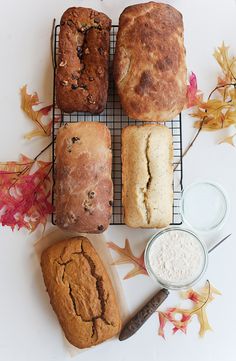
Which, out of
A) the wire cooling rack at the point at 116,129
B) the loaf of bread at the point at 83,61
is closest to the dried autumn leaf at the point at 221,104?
the wire cooling rack at the point at 116,129

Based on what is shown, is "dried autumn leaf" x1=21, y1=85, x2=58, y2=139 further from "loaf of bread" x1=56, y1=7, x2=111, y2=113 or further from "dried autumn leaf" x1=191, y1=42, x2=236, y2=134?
"dried autumn leaf" x1=191, y1=42, x2=236, y2=134

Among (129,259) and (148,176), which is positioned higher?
(148,176)

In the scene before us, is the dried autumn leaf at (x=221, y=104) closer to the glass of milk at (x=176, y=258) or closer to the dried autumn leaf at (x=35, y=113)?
the glass of milk at (x=176, y=258)

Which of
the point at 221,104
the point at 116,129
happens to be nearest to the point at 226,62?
the point at 221,104

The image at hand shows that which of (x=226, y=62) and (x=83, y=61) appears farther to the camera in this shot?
(x=226, y=62)

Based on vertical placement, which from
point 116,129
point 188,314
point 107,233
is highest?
point 116,129

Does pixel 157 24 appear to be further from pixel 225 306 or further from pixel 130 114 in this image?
pixel 225 306

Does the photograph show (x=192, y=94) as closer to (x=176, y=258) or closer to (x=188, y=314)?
(x=176, y=258)
